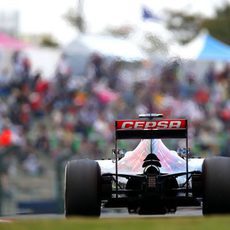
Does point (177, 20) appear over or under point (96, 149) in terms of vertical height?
over

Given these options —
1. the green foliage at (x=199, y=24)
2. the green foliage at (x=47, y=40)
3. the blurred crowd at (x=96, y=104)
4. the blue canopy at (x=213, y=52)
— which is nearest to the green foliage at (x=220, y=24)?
the green foliage at (x=199, y=24)

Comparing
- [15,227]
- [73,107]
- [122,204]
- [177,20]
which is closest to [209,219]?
[122,204]

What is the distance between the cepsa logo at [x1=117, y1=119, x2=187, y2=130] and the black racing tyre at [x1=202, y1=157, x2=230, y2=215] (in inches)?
19.7

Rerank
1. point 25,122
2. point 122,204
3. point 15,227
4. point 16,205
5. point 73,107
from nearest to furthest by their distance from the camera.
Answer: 1. point 15,227
2. point 122,204
3. point 16,205
4. point 25,122
5. point 73,107

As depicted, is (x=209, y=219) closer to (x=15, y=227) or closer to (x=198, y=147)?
(x=15, y=227)

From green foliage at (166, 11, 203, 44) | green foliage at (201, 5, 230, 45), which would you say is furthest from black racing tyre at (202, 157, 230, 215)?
green foliage at (166, 11, 203, 44)

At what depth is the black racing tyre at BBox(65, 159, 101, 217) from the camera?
8.72 meters

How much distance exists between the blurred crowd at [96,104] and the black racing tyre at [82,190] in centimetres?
1077

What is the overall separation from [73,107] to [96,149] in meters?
1.63

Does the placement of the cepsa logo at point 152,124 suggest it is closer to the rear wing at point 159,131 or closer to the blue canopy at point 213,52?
the rear wing at point 159,131

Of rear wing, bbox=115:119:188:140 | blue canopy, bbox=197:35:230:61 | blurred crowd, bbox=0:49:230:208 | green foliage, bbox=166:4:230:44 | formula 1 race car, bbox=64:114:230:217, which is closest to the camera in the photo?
formula 1 race car, bbox=64:114:230:217

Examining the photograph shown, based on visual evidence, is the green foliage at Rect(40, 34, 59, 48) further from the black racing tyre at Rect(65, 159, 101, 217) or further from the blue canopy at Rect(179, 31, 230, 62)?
the black racing tyre at Rect(65, 159, 101, 217)

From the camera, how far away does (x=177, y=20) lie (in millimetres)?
40688

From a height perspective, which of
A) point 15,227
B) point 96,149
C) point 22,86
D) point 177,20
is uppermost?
point 177,20
